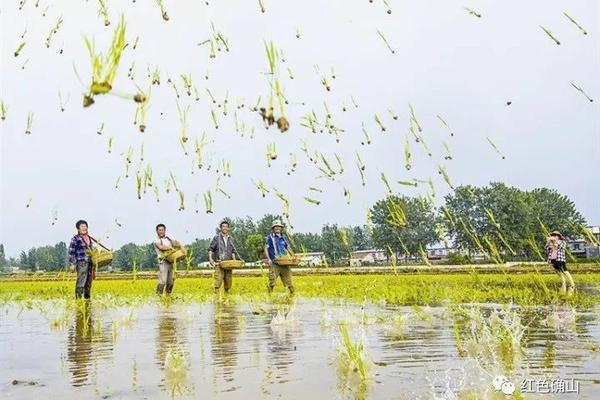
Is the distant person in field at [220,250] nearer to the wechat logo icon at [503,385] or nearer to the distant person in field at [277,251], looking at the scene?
the distant person in field at [277,251]

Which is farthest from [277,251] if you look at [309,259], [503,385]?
[309,259]

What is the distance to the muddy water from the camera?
13.4ft

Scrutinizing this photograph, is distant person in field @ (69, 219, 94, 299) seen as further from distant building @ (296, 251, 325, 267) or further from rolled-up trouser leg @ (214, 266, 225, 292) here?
distant building @ (296, 251, 325, 267)

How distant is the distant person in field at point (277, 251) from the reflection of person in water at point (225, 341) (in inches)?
127

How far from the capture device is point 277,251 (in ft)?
42.8

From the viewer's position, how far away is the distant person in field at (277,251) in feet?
42.9

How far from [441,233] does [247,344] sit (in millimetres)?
3262

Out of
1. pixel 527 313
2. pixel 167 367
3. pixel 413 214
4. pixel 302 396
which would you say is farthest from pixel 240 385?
pixel 413 214

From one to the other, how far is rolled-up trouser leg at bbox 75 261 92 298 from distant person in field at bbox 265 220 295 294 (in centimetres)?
332

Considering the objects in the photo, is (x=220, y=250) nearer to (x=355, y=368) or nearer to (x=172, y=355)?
(x=172, y=355)

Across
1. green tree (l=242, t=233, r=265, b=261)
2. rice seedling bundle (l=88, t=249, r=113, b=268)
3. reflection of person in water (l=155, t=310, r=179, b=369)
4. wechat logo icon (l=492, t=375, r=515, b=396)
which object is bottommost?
wechat logo icon (l=492, t=375, r=515, b=396)

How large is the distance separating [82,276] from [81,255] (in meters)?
0.41

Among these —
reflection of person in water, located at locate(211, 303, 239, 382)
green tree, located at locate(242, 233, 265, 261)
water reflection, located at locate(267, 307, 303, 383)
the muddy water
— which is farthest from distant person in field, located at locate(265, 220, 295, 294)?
green tree, located at locate(242, 233, 265, 261)

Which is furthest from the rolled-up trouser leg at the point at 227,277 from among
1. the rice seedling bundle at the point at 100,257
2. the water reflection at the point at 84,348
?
the water reflection at the point at 84,348
